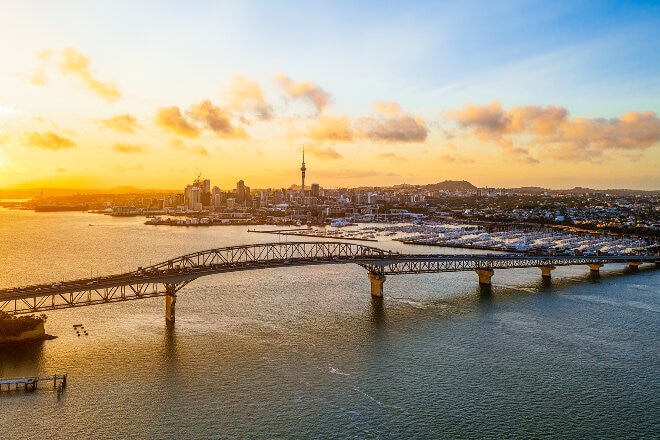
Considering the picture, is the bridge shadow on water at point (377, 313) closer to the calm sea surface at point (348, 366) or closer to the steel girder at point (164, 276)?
the calm sea surface at point (348, 366)

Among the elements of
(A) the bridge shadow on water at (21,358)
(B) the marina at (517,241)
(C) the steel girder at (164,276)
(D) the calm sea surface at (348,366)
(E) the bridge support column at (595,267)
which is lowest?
(D) the calm sea surface at (348,366)

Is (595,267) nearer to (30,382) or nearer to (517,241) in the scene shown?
(517,241)

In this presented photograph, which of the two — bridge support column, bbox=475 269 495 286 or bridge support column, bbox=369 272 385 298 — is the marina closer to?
bridge support column, bbox=475 269 495 286

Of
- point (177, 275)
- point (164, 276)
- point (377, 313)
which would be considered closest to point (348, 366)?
point (377, 313)

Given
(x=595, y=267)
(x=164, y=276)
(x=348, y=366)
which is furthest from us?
(x=595, y=267)

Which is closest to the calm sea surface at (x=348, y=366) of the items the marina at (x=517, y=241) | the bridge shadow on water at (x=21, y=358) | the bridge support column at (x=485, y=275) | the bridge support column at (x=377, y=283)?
the bridge shadow on water at (x=21, y=358)

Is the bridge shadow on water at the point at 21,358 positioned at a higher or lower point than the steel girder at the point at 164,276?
lower

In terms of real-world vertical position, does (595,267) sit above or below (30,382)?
above
